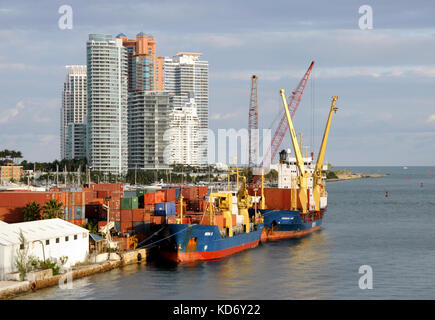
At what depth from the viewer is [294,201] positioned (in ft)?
228

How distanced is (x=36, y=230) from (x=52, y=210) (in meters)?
6.77

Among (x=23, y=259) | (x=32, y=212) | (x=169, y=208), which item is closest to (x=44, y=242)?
(x=23, y=259)

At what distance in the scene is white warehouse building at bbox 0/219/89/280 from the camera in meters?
35.0

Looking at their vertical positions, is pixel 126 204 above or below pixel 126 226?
above

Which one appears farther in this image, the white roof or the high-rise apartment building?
the high-rise apartment building

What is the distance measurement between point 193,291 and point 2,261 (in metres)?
11.1

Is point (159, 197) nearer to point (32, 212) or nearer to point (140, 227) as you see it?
point (140, 227)

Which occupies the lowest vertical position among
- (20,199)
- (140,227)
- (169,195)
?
(140,227)

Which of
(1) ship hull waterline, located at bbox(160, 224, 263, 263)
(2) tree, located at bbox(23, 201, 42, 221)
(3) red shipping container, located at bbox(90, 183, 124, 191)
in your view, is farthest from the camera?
(3) red shipping container, located at bbox(90, 183, 124, 191)

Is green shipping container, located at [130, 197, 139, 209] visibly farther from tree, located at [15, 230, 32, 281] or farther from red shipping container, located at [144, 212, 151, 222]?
tree, located at [15, 230, 32, 281]

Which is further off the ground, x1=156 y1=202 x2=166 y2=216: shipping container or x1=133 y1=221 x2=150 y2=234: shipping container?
x1=156 y1=202 x2=166 y2=216: shipping container

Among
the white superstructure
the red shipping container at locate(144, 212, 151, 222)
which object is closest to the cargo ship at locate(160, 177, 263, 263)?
the red shipping container at locate(144, 212, 151, 222)

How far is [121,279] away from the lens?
39.0m
